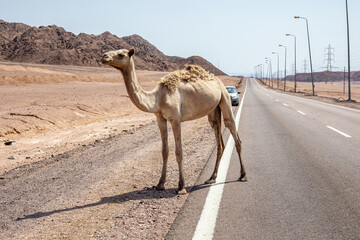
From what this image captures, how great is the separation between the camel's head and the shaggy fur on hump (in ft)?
2.69

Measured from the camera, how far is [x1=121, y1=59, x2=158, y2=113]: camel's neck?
5332mm

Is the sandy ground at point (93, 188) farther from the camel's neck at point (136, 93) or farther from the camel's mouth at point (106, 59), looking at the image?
the camel's mouth at point (106, 59)

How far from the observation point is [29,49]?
120 m

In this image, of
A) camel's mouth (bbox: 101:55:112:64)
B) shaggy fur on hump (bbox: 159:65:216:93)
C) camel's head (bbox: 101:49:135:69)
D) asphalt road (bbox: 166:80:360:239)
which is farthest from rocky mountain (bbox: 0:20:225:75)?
camel's mouth (bbox: 101:55:112:64)

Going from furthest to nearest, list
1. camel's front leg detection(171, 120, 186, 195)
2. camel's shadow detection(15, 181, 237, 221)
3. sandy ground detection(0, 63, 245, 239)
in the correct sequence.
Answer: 1. camel's front leg detection(171, 120, 186, 195)
2. camel's shadow detection(15, 181, 237, 221)
3. sandy ground detection(0, 63, 245, 239)

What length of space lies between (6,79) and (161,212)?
38.1 m

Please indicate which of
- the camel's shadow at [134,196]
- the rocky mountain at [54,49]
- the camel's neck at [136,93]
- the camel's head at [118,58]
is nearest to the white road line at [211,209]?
the camel's shadow at [134,196]

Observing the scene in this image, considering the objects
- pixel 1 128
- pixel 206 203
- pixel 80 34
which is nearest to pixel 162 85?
pixel 206 203

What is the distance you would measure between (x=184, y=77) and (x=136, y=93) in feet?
3.33

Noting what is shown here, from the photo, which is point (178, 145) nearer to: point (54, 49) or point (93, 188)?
point (93, 188)

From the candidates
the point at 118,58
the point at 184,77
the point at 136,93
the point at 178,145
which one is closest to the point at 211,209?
the point at 178,145

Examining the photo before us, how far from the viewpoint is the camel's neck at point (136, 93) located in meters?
5.33

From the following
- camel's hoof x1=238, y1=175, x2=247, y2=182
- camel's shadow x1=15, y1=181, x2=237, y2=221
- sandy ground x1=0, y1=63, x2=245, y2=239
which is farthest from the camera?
camel's hoof x1=238, y1=175, x2=247, y2=182

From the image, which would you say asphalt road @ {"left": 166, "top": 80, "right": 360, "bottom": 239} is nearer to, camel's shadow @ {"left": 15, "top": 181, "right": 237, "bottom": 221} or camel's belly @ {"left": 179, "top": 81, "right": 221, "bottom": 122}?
camel's shadow @ {"left": 15, "top": 181, "right": 237, "bottom": 221}
